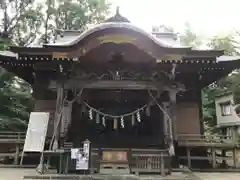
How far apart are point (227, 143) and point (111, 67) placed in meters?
5.68

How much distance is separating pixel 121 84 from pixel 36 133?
3.54m

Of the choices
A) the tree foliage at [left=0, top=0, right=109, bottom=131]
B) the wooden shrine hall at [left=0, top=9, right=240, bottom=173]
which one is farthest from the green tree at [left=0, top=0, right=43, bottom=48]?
the wooden shrine hall at [left=0, top=9, right=240, bottom=173]

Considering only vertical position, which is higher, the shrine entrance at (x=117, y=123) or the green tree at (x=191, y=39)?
the green tree at (x=191, y=39)

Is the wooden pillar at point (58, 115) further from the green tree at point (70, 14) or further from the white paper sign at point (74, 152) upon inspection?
the green tree at point (70, 14)

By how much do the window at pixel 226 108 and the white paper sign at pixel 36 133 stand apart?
31.0 feet

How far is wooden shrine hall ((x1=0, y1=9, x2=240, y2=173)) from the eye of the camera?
8.77 meters

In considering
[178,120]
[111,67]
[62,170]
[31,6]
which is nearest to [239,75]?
[178,120]

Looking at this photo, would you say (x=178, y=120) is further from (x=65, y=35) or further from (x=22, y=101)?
(x=22, y=101)

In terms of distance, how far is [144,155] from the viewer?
26.9ft

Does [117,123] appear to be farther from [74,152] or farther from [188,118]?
[74,152]

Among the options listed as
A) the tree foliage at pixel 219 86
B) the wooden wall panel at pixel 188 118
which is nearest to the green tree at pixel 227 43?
the tree foliage at pixel 219 86

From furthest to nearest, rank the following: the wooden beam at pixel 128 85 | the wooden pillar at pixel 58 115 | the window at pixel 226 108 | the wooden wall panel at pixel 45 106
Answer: the window at pixel 226 108, the wooden wall panel at pixel 45 106, the wooden beam at pixel 128 85, the wooden pillar at pixel 58 115

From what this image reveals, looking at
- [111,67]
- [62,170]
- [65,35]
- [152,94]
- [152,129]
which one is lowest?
[62,170]

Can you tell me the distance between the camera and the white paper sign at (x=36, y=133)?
A: 356 inches
